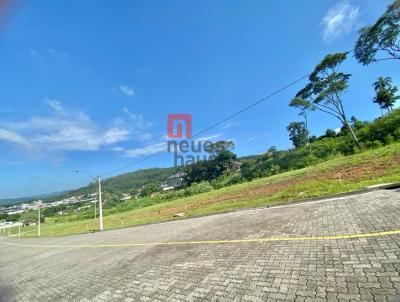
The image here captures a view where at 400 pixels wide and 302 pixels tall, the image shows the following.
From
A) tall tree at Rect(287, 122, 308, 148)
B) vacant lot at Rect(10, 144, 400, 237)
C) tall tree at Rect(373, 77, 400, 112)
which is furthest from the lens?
tall tree at Rect(287, 122, 308, 148)

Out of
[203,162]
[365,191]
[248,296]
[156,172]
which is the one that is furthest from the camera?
[156,172]

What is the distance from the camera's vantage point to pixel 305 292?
376cm

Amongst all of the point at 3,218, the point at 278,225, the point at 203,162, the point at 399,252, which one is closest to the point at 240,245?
the point at 278,225

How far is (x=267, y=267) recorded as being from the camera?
16.5 feet

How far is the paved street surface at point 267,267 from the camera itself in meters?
3.89

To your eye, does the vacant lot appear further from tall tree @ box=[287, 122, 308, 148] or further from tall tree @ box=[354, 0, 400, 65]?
tall tree @ box=[287, 122, 308, 148]

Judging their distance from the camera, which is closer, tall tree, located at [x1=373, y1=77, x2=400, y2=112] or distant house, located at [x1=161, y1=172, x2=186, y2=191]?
tall tree, located at [x1=373, y1=77, x2=400, y2=112]

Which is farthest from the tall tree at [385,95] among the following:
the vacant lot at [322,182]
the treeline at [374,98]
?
the vacant lot at [322,182]

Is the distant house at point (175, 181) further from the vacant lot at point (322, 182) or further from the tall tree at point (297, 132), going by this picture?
the vacant lot at point (322, 182)

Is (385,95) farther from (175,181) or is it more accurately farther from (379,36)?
(175,181)

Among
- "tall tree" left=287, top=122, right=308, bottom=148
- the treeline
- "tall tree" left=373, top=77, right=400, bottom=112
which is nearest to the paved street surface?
the treeline

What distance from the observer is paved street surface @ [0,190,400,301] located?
153 inches

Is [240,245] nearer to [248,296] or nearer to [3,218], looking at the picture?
[248,296]

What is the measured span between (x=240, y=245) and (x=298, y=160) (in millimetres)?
32562
